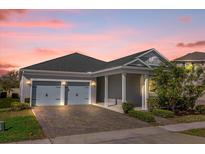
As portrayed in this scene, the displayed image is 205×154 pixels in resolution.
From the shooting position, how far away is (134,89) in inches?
757

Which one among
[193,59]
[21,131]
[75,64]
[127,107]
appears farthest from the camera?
[193,59]

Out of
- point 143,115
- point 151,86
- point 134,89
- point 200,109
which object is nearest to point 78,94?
point 134,89

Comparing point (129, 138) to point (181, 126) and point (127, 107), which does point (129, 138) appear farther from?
point (127, 107)

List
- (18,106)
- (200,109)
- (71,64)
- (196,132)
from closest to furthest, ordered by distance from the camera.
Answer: (196,132) → (200,109) → (18,106) → (71,64)

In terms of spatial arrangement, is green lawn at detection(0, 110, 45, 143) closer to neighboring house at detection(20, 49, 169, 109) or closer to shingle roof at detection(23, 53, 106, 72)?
neighboring house at detection(20, 49, 169, 109)

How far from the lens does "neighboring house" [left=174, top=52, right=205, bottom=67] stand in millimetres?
32784

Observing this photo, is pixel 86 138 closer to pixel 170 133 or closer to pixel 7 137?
pixel 7 137

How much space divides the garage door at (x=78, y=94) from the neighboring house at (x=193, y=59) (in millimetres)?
17459

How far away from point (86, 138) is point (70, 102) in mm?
11559

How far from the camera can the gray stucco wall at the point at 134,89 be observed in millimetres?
19031

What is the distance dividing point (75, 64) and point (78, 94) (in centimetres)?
335

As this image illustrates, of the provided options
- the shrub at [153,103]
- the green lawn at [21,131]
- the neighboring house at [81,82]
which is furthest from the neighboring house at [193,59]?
the green lawn at [21,131]

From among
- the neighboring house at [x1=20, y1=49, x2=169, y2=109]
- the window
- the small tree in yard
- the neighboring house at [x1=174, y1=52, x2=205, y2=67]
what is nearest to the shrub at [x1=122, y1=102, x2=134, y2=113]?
the small tree in yard

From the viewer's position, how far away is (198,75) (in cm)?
1523
